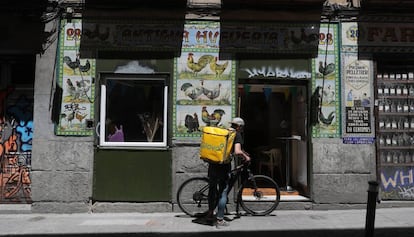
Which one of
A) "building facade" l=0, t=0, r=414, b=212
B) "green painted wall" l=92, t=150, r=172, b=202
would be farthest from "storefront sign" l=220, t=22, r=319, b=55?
"green painted wall" l=92, t=150, r=172, b=202

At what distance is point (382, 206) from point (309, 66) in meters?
3.24

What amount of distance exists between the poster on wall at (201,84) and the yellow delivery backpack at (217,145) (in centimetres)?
139

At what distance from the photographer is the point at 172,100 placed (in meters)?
8.88

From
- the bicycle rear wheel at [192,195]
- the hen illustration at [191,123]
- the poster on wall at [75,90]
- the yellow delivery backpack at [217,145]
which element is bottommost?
the bicycle rear wheel at [192,195]

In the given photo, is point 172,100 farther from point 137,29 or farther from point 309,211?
point 309,211

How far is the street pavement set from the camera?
7.05 metres

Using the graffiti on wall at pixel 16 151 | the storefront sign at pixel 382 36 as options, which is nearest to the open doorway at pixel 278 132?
the storefront sign at pixel 382 36

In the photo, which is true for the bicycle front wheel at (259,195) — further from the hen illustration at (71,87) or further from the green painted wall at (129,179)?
the hen illustration at (71,87)

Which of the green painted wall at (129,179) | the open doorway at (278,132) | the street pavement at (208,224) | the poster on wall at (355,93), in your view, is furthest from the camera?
the open doorway at (278,132)

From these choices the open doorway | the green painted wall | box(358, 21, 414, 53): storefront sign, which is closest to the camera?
the green painted wall

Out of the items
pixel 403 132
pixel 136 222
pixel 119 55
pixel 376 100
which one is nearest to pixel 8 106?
pixel 119 55

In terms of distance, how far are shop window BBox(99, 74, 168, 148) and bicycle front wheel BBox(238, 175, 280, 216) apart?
189cm

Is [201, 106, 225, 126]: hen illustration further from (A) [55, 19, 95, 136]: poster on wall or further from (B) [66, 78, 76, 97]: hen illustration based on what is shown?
(B) [66, 78, 76, 97]: hen illustration

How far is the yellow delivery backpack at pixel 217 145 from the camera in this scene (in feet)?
24.0
